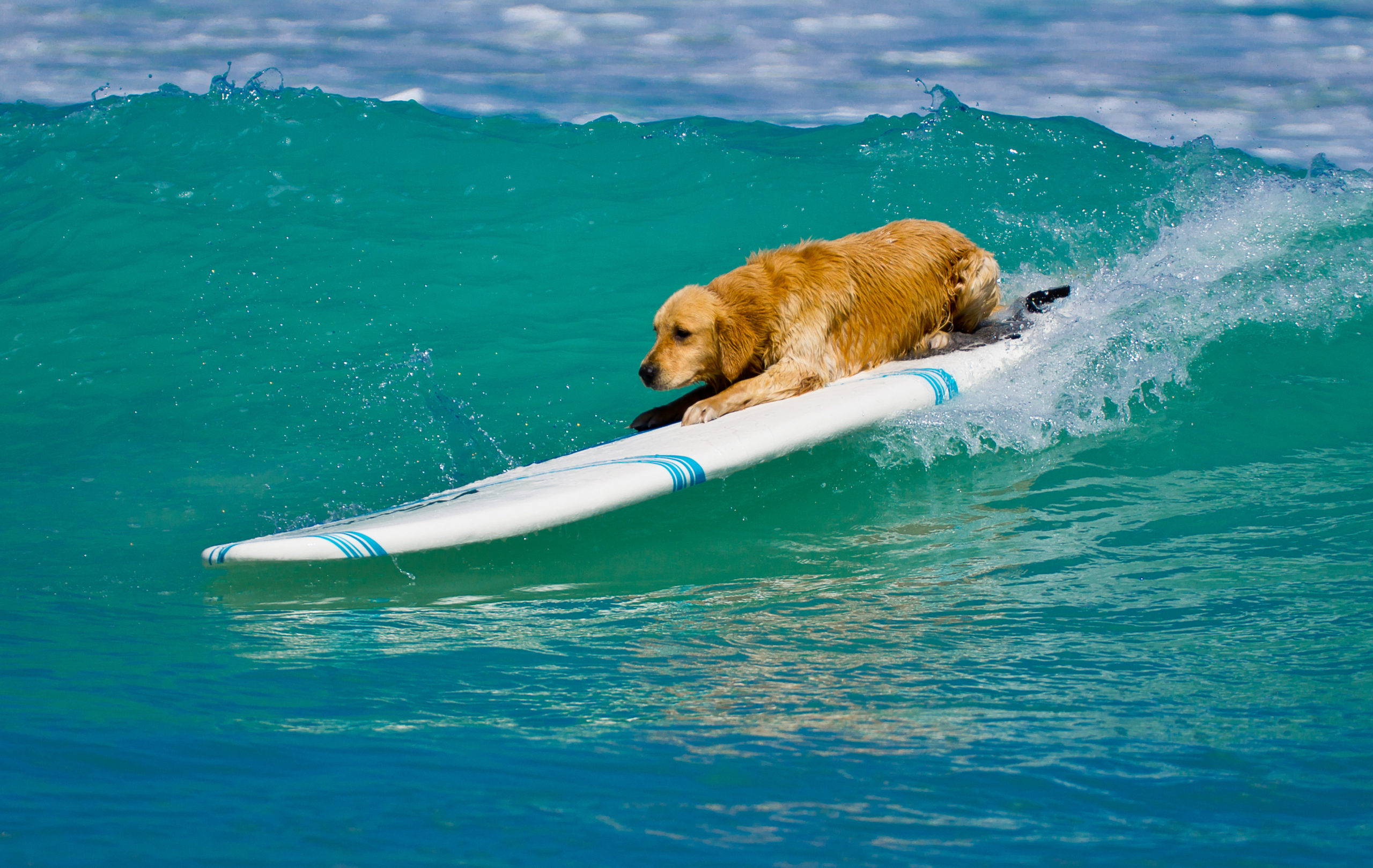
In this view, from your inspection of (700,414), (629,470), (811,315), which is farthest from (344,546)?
(811,315)

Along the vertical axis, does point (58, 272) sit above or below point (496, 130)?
below

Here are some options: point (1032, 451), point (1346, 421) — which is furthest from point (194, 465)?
point (1346, 421)

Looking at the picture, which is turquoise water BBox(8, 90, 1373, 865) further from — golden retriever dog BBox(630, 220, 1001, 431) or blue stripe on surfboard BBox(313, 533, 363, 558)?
golden retriever dog BBox(630, 220, 1001, 431)

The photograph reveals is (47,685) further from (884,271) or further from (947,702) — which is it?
(884,271)

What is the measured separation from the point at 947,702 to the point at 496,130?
14465 millimetres

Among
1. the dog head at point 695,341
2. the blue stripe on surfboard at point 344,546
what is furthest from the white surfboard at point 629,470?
the dog head at point 695,341

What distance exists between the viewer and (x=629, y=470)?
16.9 feet

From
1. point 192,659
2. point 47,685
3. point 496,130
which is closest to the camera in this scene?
point 47,685

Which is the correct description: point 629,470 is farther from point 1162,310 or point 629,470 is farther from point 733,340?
point 1162,310

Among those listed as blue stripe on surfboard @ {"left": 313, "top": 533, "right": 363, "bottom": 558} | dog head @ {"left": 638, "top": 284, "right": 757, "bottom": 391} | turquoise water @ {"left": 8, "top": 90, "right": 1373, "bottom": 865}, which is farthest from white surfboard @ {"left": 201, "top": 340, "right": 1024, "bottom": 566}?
dog head @ {"left": 638, "top": 284, "right": 757, "bottom": 391}

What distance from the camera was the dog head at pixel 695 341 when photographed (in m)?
5.91

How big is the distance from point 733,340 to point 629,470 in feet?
4.20

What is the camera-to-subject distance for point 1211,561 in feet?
13.8

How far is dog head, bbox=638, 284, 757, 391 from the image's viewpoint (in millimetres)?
5914
